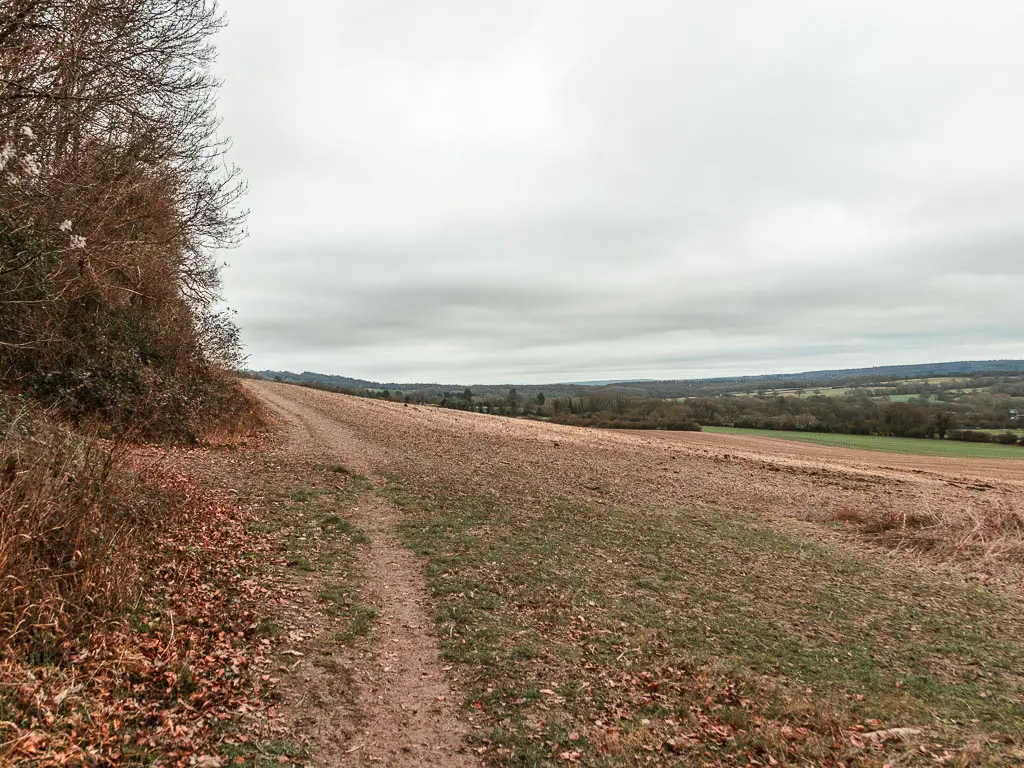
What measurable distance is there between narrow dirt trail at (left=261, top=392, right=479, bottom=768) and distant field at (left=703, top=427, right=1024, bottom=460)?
2111 inches

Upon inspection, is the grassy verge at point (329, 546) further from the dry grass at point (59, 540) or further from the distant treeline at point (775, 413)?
the distant treeline at point (775, 413)

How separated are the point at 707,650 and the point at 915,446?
59.2 meters

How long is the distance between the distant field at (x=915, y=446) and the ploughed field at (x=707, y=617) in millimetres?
36458

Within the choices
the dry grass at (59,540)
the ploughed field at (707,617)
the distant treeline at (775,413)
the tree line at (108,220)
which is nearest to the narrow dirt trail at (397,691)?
the ploughed field at (707,617)

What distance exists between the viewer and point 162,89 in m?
9.24

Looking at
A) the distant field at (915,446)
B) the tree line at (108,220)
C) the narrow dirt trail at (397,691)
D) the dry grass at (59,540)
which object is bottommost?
the distant field at (915,446)

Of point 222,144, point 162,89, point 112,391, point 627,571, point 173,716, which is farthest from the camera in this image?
point 222,144

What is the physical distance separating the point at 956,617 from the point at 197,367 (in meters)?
20.1

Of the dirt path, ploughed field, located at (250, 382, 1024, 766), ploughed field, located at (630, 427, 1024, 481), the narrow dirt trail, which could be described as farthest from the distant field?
the narrow dirt trail

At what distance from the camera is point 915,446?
53031 mm

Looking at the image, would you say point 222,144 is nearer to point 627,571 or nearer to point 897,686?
point 627,571

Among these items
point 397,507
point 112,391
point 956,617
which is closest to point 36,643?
point 397,507

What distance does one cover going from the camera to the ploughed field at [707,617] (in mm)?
5031

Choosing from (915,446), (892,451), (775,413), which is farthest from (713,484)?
(775,413)
